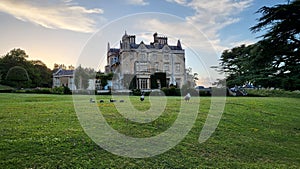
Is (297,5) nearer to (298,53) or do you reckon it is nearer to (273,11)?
(273,11)

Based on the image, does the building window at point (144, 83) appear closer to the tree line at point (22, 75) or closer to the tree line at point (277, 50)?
the tree line at point (22, 75)

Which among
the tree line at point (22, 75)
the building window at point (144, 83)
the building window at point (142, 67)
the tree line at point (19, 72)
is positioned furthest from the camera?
the building window at point (142, 67)

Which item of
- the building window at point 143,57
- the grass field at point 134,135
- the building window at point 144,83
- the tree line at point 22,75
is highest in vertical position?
the building window at point 143,57

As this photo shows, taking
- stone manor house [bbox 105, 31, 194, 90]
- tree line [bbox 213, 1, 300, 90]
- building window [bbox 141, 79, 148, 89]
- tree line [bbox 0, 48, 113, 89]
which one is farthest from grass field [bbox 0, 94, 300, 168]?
building window [bbox 141, 79, 148, 89]

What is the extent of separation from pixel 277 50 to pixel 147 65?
33276mm

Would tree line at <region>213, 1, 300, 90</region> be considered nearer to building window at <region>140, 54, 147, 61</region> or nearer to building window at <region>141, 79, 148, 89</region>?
building window at <region>141, 79, 148, 89</region>

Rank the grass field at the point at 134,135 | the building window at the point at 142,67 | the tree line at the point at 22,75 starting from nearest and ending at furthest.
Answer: the grass field at the point at 134,135, the tree line at the point at 22,75, the building window at the point at 142,67

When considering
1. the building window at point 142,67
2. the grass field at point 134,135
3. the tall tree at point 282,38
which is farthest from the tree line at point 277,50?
the building window at point 142,67

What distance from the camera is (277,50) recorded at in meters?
9.53

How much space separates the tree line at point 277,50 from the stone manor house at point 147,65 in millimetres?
28499

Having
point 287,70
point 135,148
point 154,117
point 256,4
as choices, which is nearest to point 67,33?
point 154,117

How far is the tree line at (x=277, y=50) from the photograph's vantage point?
29.8ft

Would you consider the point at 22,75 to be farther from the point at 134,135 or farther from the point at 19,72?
the point at 134,135

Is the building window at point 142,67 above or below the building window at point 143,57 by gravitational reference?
below
